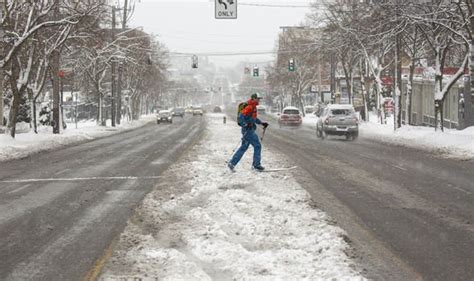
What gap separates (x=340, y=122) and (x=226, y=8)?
10546mm

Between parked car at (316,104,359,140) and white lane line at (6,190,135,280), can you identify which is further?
parked car at (316,104,359,140)

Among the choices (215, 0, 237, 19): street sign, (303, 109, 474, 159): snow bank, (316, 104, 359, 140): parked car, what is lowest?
(303, 109, 474, 159): snow bank

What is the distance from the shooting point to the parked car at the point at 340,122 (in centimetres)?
2909

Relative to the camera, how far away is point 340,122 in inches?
1152

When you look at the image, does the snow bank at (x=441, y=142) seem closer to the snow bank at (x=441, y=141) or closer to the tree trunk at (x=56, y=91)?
the snow bank at (x=441, y=141)

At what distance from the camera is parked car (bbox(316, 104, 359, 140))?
29.1m

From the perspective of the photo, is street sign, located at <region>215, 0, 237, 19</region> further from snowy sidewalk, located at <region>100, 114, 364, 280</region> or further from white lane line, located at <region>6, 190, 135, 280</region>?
white lane line, located at <region>6, 190, 135, 280</region>

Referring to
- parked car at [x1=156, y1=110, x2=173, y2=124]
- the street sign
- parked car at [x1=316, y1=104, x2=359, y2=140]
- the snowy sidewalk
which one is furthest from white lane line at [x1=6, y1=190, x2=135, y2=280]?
parked car at [x1=156, y1=110, x2=173, y2=124]

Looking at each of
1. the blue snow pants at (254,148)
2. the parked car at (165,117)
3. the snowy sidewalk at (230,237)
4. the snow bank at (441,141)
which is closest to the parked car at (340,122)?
the snow bank at (441,141)

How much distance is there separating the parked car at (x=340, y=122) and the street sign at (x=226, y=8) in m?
10.3

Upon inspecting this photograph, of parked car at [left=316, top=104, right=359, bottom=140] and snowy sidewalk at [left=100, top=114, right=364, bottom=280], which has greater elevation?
parked car at [left=316, top=104, right=359, bottom=140]

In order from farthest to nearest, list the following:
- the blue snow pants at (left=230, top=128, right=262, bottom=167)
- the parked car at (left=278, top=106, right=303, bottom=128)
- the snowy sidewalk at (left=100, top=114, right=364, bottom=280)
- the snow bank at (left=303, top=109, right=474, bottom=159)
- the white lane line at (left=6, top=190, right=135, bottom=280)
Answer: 1. the parked car at (left=278, top=106, right=303, bottom=128)
2. the snow bank at (left=303, top=109, right=474, bottom=159)
3. the blue snow pants at (left=230, top=128, right=262, bottom=167)
4. the white lane line at (left=6, top=190, right=135, bottom=280)
5. the snowy sidewalk at (left=100, top=114, right=364, bottom=280)

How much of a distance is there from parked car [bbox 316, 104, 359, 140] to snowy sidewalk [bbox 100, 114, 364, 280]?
18.6m

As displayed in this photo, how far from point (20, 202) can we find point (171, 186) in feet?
9.23
